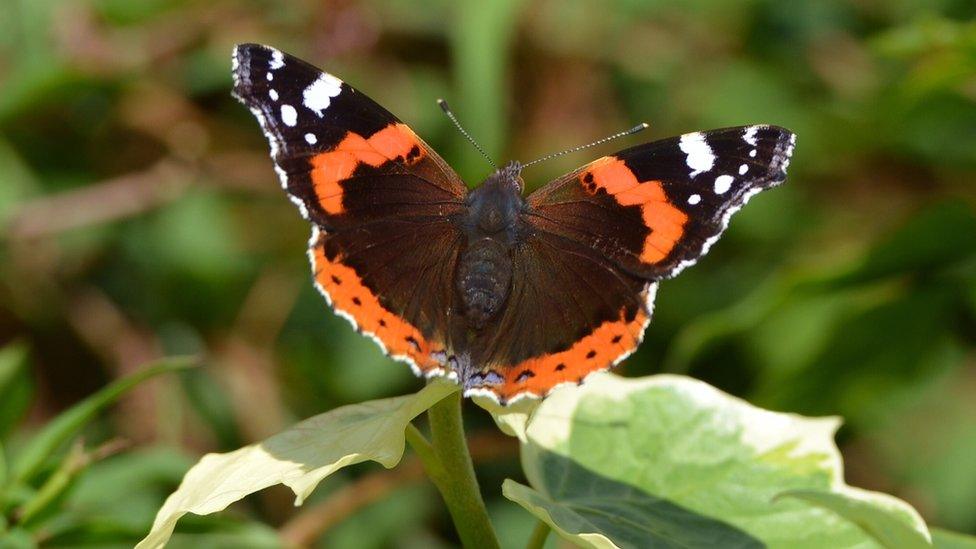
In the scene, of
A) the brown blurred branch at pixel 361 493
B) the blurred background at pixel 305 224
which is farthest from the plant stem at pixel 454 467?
the blurred background at pixel 305 224

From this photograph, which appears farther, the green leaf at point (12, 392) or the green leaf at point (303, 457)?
the green leaf at point (12, 392)

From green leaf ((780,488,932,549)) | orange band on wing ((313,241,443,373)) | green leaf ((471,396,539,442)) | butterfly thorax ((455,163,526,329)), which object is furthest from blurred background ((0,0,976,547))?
green leaf ((780,488,932,549))

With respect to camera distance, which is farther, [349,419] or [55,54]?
[55,54]

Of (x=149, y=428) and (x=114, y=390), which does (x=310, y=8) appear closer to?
(x=149, y=428)

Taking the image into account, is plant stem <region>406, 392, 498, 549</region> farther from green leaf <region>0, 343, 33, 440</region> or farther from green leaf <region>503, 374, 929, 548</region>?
green leaf <region>0, 343, 33, 440</region>

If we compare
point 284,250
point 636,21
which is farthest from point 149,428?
point 636,21

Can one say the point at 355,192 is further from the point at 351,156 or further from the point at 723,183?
the point at 723,183

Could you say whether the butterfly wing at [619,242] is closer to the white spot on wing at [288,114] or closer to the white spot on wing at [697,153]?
the white spot on wing at [697,153]
